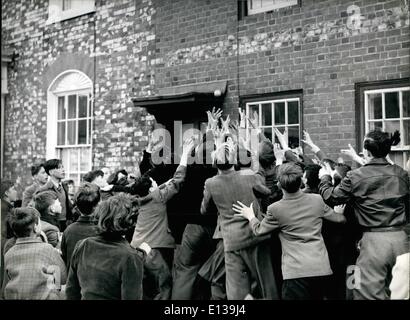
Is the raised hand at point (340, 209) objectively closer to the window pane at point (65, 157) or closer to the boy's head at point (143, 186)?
the boy's head at point (143, 186)

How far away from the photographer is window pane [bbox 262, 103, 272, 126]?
24.5ft

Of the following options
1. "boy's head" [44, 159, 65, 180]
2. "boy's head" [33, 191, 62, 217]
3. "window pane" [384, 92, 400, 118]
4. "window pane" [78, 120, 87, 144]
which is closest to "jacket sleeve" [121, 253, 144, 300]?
"boy's head" [33, 191, 62, 217]

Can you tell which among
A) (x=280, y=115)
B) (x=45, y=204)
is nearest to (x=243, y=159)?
(x=45, y=204)

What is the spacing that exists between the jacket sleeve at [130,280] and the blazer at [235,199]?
159 cm

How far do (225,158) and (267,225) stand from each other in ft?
2.56

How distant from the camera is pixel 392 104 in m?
6.40

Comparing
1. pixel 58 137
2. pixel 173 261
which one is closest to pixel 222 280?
pixel 173 261

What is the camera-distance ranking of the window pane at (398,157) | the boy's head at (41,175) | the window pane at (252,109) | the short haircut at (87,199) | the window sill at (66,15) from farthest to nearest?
the window sill at (66,15) < the window pane at (252,109) < the boy's head at (41,175) < the window pane at (398,157) < the short haircut at (87,199)

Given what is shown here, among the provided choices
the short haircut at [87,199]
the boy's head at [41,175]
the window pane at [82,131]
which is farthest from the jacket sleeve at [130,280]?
the window pane at [82,131]

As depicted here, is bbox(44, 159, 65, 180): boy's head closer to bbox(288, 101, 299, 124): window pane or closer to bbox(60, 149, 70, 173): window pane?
bbox(60, 149, 70, 173): window pane

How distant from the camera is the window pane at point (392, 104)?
6.36 metres

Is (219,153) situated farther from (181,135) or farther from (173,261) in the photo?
(181,135)

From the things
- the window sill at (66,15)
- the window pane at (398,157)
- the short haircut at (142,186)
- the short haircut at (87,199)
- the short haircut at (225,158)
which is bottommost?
the short haircut at (87,199)

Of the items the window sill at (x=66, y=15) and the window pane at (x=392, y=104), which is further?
the window sill at (x=66, y=15)
